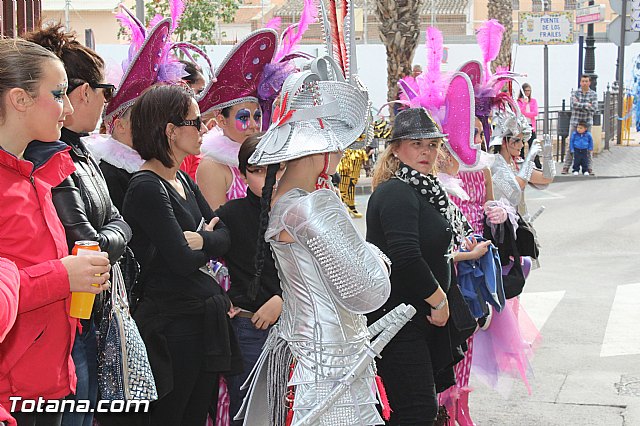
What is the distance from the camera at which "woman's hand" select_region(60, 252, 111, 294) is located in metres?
3.12

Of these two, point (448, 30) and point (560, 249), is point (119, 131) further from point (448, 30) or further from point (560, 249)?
point (448, 30)

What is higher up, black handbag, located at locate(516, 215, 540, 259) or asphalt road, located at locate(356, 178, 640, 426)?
black handbag, located at locate(516, 215, 540, 259)

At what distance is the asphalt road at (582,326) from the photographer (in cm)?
652

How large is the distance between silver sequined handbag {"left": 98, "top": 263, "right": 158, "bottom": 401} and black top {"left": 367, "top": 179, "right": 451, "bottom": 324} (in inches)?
57.2

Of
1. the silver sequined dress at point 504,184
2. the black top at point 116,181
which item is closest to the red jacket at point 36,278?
the black top at point 116,181

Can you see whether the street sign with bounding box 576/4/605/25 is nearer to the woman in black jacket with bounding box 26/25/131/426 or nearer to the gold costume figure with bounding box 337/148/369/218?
the gold costume figure with bounding box 337/148/369/218

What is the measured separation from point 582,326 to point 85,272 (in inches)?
258

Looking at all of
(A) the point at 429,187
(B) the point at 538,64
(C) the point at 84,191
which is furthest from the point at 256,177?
(B) the point at 538,64

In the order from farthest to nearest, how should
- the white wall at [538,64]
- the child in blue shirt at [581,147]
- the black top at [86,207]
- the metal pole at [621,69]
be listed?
the white wall at [538,64], the metal pole at [621,69], the child in blue shirt at [581,147], the black top at [86,207]

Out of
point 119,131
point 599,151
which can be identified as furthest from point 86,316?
point 599,151

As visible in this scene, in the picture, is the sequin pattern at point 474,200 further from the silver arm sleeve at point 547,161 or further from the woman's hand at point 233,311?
the woman's hand at point 233,311

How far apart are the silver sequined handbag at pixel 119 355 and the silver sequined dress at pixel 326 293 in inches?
22.6

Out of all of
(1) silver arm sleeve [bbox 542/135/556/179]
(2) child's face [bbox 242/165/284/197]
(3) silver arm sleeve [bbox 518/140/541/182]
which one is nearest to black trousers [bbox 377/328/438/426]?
(2) child's face [bbox 242/165/284/197]

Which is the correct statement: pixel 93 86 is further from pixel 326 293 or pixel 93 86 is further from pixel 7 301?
pixel 7 301
